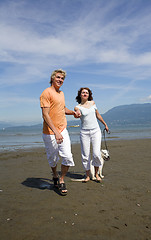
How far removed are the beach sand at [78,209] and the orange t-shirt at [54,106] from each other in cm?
138

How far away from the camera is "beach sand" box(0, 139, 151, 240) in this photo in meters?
2.63

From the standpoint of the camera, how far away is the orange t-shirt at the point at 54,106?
3908 mm

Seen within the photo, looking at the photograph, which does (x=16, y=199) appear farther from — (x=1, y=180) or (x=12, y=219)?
A: (x=1, y=180)

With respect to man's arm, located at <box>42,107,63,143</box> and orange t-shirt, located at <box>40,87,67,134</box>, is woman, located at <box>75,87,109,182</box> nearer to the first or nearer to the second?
orange t-shirt, located at <box>40,87,67,134</box>

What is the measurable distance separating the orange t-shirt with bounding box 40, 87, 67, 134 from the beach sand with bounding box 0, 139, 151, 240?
4.53 feet

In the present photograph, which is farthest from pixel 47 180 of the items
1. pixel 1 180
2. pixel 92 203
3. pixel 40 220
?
pixel 40 220

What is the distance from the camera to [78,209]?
3.34 metres

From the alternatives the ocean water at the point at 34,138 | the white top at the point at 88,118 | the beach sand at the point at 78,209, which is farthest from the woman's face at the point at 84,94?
the beach sand at the point at 78,209

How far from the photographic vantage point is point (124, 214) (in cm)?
315

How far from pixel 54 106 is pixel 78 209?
1946mm

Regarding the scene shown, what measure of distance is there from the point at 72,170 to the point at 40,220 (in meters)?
3.76

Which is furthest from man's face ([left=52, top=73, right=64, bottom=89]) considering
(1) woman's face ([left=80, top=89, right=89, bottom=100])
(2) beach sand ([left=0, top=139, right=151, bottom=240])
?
(2) beach sand ([left=0, top=139, right=151, bottom=240])

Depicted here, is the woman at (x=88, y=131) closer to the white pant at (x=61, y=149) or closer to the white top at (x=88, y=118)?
the white top at (x=88, y=118)

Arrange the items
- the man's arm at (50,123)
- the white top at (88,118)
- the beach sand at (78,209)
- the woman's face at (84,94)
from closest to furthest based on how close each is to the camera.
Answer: the beach sand at (78,209) → the man's arm at (50,123) → the white top at (88,118) → the woman's face at (84,94)
